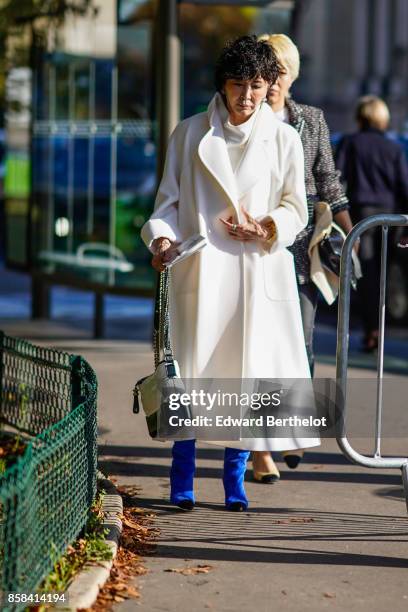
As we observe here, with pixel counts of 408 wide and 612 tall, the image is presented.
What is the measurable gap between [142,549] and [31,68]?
25.4 feet

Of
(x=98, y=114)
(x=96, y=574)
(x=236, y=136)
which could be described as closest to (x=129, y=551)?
(x=96, y=574)

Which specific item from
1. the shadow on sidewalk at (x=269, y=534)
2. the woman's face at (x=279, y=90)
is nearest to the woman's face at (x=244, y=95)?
the woman's face at (x=279, y=90)

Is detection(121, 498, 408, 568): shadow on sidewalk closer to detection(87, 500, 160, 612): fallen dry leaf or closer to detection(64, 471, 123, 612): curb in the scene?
detection(87, 500, 160, 612): fallen dry leaf

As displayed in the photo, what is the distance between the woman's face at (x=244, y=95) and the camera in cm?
577

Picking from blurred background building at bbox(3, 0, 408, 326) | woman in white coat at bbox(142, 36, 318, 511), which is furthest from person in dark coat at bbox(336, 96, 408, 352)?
woman in white coat at bbox(142, 36, 318, 511)

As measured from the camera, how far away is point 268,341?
5883 mm

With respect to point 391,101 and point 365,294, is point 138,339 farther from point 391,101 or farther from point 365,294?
point 391,101

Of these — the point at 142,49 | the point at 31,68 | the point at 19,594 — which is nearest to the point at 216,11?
the point at 142,49

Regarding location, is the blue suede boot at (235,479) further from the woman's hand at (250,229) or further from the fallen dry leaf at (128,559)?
the woman's hand at (250,229)

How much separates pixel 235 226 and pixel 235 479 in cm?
105

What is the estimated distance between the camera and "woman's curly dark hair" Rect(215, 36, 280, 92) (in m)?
5.73

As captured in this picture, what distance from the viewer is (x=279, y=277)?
5910mm

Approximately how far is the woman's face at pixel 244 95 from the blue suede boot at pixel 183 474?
4.44 ft

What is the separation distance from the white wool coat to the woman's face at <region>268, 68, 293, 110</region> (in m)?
0.49
